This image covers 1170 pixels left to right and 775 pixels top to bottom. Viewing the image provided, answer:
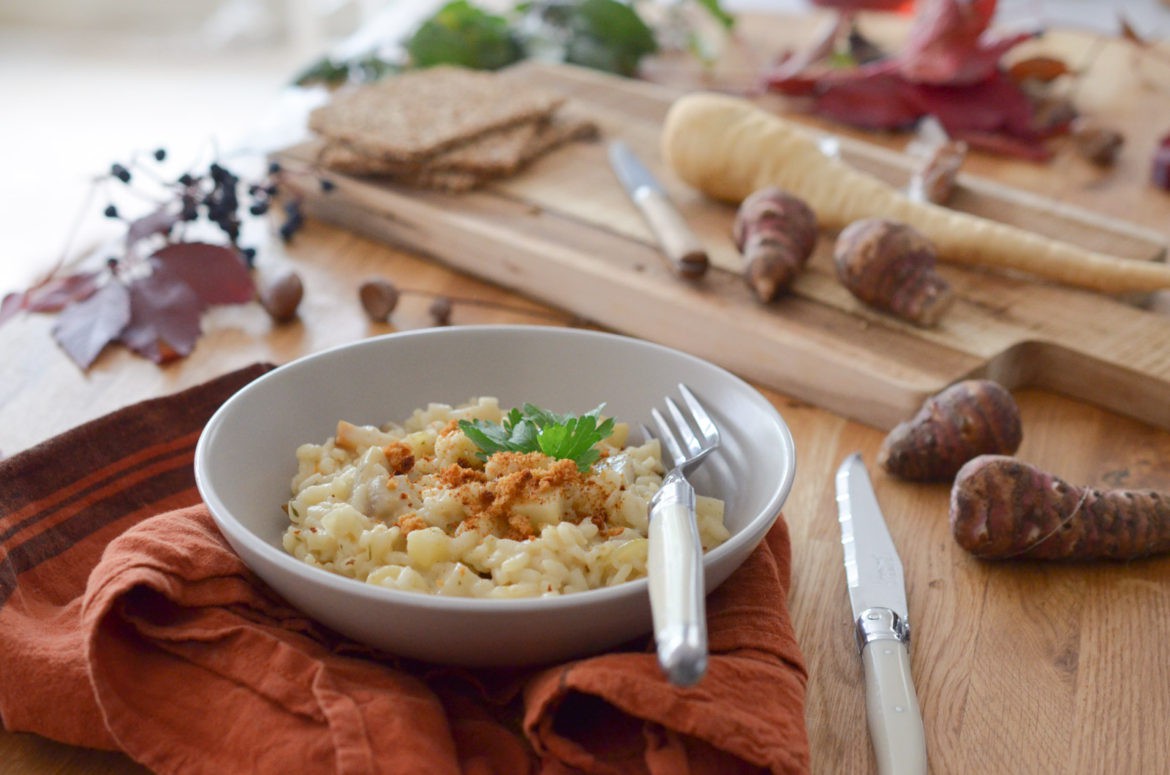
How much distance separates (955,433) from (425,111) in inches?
54.4

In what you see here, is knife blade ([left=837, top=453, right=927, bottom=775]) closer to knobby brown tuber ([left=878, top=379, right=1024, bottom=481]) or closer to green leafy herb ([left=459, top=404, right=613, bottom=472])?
knobby brown tuber ([left=878, top=379, right=1024, bottom=481])

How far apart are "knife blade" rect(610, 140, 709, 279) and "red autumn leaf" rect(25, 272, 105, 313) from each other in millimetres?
997

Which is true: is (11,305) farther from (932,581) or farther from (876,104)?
(876,104)

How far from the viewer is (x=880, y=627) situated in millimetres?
1203

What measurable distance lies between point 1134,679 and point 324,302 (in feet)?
4.68

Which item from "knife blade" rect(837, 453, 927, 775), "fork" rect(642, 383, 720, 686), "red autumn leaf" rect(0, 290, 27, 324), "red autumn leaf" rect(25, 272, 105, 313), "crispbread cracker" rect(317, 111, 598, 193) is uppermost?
"fork" rect(642, 383, 720, 686)

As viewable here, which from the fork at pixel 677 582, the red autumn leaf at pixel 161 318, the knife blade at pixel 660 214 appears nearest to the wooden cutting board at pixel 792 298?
the knife blade at pixel 660 214

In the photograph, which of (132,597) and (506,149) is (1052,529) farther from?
(506,149)

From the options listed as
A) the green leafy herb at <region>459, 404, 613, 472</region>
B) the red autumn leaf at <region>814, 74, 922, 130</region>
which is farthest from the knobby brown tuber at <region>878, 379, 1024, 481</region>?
the red autumn leaf at <region>814, 74, 922, 130</region>

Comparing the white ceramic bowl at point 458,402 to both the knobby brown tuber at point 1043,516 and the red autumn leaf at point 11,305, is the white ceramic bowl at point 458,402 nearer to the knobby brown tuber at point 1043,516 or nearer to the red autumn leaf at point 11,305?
the knobby brown tuber at point 1043,516

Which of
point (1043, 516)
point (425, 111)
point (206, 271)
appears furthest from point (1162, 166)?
point (206, 271)

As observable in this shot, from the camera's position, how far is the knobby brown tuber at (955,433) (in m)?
1.51

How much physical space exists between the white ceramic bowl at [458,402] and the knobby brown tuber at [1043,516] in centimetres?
28

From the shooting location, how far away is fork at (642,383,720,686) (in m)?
0.84
